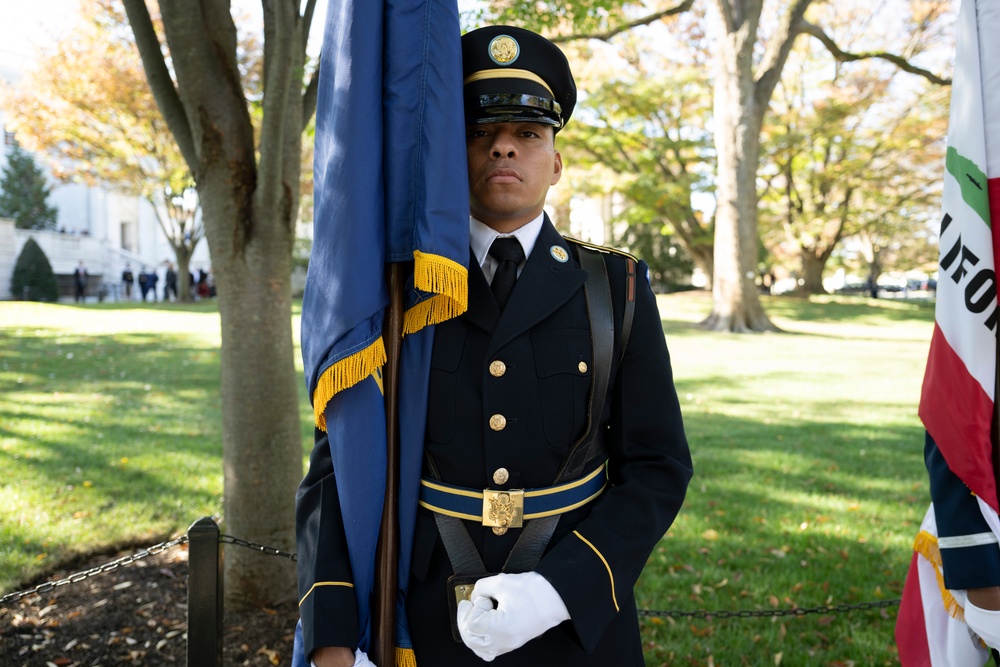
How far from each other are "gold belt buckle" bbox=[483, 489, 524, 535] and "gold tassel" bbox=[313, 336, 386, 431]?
0.40 m

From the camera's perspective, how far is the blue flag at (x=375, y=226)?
1804mm

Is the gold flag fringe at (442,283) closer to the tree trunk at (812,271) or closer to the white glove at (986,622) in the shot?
the white glove at (986,622)

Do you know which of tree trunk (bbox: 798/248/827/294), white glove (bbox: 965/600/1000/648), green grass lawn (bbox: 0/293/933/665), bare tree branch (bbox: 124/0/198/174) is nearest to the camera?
white glove (bbox: 965/600/1000/648)

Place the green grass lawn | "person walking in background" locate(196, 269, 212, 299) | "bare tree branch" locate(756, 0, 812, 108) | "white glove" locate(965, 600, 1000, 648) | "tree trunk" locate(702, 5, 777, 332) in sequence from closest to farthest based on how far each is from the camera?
"white glove" locate(965, 600, 1000, 648)
the green grass lawn
"bare tree branch" locate(756, 0, 812, 108)
"tree trunk" locate(702, 5, 777, 332)
"person walking in background" locate(196, 269, 212, 299)

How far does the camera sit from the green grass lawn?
4.09 metres

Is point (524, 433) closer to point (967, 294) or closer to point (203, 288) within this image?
point (967, 294)

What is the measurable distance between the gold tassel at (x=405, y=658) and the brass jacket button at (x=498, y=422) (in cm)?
56

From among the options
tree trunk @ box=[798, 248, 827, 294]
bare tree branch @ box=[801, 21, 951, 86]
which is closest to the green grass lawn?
bare tree branch @ box=[801, 21, 951, 86]

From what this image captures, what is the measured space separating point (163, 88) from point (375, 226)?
2.46m

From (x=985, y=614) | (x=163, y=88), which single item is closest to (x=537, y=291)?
(x=985, y=614)

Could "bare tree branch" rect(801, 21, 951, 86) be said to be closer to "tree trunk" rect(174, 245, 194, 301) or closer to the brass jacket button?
the brass jacket button

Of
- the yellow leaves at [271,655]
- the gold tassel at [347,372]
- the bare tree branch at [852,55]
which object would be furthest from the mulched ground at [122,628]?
the bare tree branch at [852,55]

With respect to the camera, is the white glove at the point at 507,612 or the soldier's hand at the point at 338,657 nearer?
the white glove at the point at 507,612

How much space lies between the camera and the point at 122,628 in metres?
3.69
